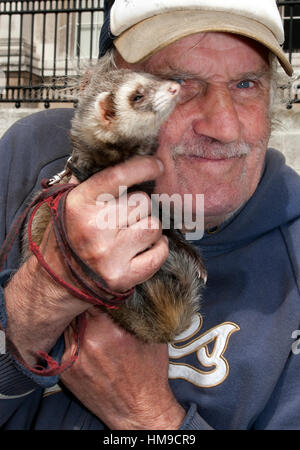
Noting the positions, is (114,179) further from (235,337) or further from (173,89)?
(235,337)

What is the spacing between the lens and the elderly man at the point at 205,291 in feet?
3.44

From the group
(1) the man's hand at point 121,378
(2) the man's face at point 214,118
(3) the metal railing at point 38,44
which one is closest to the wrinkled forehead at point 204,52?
(2) the man's face at point 214,118

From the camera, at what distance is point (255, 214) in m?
1.30

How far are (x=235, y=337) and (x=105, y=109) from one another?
622 millimetres

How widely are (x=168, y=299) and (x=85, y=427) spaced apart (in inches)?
15.1

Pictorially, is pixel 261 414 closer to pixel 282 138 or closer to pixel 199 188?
pixel 199 188

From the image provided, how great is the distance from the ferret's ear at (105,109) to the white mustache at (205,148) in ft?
0.67

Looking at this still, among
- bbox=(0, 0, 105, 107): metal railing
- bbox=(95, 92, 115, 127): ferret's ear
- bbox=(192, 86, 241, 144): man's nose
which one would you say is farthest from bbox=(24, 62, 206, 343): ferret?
bbox=(0, 0, 105, 107): metal railing

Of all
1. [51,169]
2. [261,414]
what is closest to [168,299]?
[261,414]

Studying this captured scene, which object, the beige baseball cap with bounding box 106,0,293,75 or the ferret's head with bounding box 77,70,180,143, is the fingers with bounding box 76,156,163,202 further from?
the beige baseball cap with bounding box 106,0,293,75

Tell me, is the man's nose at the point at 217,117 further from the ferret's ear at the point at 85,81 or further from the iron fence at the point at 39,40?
the iron fence at the point at 39,40

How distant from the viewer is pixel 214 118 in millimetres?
1112

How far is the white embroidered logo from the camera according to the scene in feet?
3.82
